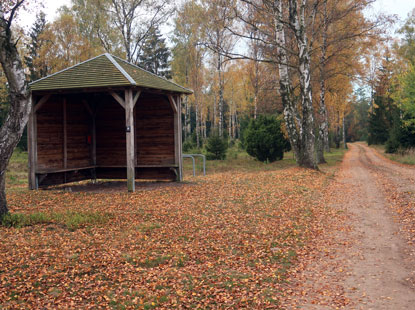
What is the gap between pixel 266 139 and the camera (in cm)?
2486

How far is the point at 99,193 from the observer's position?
12664mm

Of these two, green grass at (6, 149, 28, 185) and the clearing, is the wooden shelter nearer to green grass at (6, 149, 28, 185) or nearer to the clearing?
the clearing

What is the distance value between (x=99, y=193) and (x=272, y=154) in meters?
15.1

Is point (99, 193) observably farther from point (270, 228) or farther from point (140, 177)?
point (270, 228)

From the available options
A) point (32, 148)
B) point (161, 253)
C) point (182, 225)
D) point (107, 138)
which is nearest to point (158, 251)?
point (161, 253)

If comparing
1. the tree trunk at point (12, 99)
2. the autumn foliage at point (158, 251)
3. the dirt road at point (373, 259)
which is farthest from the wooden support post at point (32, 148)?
the dirt road at point (373, 259)

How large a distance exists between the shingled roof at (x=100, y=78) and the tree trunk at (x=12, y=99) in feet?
13.4

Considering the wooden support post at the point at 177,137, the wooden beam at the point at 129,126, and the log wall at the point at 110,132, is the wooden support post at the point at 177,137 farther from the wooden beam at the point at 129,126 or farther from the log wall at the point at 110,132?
the wooden beam at the point at 129,126

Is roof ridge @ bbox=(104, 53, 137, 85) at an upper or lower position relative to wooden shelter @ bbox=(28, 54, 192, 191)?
upper

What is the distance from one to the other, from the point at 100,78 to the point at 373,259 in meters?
9.90

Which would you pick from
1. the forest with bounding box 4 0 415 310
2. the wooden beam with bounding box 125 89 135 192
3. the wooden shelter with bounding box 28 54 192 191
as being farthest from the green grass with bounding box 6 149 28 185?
the wooden beam with bounding box 125 89 135 192

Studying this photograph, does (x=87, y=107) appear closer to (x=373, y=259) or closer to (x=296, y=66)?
(x=296, y=66)

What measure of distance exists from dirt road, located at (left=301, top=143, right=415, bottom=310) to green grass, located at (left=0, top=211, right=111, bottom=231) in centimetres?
487

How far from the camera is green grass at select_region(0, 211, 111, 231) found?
8000 millimetres
